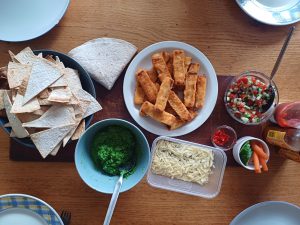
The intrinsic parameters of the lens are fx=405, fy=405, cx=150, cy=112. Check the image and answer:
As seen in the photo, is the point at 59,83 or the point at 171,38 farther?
the point at 171,38

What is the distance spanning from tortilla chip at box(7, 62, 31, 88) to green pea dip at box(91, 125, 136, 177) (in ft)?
0.87

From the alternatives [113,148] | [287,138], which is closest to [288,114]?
[287,138]

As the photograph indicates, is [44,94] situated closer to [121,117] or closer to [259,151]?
[121,117]

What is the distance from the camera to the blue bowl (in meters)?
1.12

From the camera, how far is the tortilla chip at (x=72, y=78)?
1154 mm

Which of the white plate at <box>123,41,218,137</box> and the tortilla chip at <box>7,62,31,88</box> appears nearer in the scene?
the tortilla chip at <box>7,62,31,88</box>

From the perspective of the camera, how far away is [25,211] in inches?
47.7

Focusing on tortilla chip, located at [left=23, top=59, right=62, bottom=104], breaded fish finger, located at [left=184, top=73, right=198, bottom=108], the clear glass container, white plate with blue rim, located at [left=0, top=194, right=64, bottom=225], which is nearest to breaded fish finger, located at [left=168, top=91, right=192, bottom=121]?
breaded fish finger, located at [left=184, top=73, right=198, bottom=108]

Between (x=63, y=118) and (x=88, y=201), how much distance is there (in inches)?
11.8

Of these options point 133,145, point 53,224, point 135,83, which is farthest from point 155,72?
point 53,224

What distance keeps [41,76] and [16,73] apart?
7cm

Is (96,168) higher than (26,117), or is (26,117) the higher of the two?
(26,117)

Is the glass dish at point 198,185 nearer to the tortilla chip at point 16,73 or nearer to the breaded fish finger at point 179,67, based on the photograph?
the breaded fish finger at point 179,67

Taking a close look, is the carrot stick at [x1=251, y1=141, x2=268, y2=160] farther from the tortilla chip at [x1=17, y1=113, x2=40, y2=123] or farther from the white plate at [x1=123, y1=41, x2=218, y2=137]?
the tortilla chip at [x1=17, y1=113, x2=40, y2=123]
